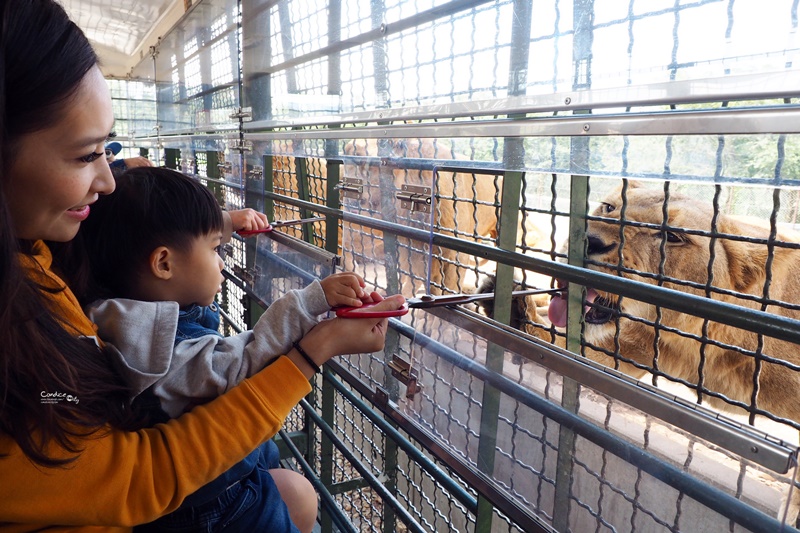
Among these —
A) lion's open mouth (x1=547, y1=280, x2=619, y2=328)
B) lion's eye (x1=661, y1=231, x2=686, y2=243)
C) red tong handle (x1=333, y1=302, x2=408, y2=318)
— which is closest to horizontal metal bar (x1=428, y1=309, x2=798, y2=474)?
red tong handle (x1=333, y1=302, x2=408, y2=318)

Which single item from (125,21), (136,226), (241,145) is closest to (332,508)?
(136,226)

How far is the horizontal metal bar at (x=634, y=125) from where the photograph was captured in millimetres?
590

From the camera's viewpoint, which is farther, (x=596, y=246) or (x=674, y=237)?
(x=674, y=237)

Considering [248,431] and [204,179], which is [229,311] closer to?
[204,179]

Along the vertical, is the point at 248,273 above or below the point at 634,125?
below

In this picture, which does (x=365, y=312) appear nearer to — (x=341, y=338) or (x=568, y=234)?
(x=341, y=338)

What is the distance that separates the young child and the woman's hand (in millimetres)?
33

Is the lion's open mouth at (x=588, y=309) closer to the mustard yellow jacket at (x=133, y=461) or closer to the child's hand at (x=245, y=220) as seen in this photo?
Answer: the mustard yellow jacket at (x=133, y=461)

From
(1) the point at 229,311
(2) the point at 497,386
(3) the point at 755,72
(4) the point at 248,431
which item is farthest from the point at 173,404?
(1) the point at 229,311

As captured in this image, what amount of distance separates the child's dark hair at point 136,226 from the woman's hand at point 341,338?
0.31 m

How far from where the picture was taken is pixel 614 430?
0.75 metres

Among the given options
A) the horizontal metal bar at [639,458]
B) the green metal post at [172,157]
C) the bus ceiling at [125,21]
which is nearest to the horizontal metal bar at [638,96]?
the horizontal metal bar at [639,458]

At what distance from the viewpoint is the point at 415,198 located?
1.15m

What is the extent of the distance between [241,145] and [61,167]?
1591mm
